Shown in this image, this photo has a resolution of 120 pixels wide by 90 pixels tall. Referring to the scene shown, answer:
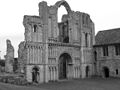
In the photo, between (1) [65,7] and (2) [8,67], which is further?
(2) [8,67]

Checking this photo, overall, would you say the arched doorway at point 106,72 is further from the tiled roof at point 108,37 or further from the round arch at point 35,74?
the round arch at point 35,74

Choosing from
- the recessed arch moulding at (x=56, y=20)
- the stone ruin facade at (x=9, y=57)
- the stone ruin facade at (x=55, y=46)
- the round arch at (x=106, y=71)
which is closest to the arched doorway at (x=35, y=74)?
the stone ruin facade at (x=55, y=46)

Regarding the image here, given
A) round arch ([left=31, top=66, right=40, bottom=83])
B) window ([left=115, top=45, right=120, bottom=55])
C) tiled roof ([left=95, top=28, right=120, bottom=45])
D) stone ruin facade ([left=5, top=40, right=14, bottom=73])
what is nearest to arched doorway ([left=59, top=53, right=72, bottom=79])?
round arch ([left=31, top=66, right=40, bottom=83])

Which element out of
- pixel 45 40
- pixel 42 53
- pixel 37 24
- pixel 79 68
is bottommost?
pixel 79 68

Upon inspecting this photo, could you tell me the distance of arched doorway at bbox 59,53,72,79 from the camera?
121ft

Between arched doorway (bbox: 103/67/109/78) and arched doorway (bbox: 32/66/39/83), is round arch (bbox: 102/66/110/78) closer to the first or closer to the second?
arched doorway (bbox: 103/67/109/78)

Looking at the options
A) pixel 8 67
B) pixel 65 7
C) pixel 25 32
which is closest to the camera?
pixel 25 32

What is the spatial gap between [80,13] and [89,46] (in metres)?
7.02

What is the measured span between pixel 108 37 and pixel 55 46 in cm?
1344

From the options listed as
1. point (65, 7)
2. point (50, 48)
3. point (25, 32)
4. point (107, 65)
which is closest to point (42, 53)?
point (50, 48)

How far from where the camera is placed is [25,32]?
30.2 metres

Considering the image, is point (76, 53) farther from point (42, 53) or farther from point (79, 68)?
point (42, 53)

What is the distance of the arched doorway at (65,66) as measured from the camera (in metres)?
36.8

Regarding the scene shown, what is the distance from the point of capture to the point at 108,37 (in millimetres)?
41406
